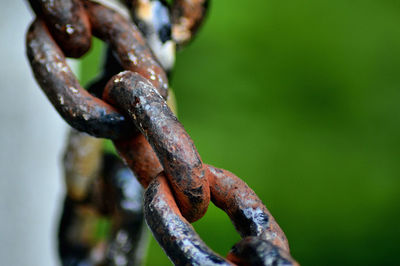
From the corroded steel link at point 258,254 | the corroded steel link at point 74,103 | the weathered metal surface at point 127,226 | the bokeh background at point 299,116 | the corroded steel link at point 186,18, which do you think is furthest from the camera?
the bokeh background at point 299,116

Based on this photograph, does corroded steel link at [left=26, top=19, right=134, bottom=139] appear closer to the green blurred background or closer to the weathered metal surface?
the weathered metal surface

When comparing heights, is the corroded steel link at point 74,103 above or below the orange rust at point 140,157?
above

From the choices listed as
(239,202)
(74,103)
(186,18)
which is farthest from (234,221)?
(186,18)

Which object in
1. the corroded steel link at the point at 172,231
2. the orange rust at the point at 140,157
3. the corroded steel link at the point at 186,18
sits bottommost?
the orange rust at the point at 140,157

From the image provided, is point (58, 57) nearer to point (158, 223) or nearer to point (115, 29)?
point (115, 29)

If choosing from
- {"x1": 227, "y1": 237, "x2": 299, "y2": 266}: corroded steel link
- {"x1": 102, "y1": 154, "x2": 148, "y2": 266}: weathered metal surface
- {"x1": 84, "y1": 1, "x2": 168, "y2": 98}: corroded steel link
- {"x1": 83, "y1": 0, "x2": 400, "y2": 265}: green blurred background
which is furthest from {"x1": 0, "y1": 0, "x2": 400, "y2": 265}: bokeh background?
{"x1": 227, "y1": 237, "x2": 299, "y2": 266}: corroded steel link

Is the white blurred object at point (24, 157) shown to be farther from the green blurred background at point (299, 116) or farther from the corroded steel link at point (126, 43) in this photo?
the green blurred background at point (299, 116)

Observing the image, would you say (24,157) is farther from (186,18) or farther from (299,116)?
(299,116)

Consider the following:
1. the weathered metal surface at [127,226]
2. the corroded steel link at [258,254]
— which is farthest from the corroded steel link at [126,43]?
the weathered metal surface at [127,226]
